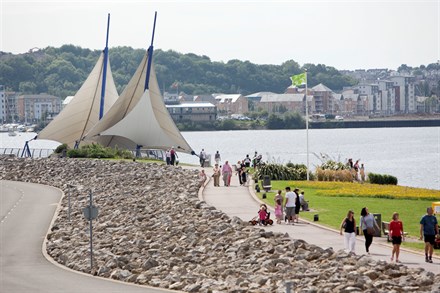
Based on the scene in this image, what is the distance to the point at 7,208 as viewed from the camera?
1987 inches

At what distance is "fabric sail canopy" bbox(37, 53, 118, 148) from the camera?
83062 millimetres

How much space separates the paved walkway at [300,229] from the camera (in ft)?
90.4

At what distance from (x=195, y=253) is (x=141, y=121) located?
4585 cm

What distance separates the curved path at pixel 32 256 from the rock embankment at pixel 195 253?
0.54m

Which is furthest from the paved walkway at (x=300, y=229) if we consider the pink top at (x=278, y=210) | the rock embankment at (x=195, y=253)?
the rock embankment at (x=195, y=253)

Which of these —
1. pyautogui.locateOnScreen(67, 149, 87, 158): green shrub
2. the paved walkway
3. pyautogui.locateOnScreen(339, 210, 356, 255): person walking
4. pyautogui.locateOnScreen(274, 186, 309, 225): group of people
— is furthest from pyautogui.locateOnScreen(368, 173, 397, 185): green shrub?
pyautogui.locateOnScreen(339, 210, 356, 255): person walking

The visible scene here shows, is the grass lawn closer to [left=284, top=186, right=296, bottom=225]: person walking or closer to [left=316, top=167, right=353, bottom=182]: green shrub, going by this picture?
[left=284, top=186, right=296, bottom=225]: person walking

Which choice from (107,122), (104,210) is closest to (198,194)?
(104,210)

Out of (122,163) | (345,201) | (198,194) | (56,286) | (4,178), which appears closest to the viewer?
(56,286)

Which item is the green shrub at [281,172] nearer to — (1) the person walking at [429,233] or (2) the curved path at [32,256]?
(2) the curved path at [32,256]

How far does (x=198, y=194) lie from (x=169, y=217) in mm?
6673

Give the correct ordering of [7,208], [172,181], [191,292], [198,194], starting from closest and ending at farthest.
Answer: [191,292], [198,194], [7,208], [172,181]

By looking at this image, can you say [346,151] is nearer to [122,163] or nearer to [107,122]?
[107,122]

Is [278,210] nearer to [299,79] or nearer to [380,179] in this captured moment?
[299,79]
